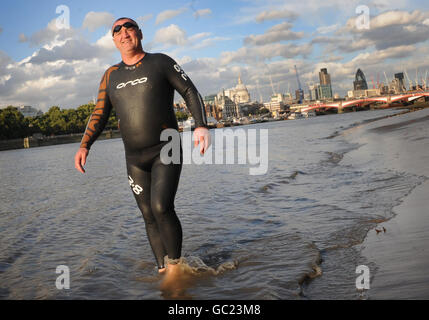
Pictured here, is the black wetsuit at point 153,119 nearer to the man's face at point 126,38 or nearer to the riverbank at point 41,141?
the man's face at point 126,38

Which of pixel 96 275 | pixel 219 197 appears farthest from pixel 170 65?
pixel 219 197

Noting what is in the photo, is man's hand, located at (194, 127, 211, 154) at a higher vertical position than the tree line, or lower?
lower

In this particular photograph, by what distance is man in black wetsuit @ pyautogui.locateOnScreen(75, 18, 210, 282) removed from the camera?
3996 millimetres

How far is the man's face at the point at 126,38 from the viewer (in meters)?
4.03

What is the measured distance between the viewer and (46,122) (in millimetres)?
133125

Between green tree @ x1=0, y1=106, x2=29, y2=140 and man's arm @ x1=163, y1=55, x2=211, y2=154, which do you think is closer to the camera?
man's arm @ x1=163, y1=55, x2=211, y2=154

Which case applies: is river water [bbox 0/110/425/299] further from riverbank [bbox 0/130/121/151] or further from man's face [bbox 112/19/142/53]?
riverbank [bbox 0/130/121/151]

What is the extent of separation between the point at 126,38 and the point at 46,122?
456 feet

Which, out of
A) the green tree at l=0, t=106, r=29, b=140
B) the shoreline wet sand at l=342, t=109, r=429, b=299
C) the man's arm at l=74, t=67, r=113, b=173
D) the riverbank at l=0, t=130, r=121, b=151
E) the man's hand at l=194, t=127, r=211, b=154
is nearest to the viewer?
the shoreline wet sand at l=342, t=109, r=429, b=299

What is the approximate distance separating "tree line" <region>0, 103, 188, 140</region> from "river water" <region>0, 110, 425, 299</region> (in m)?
113

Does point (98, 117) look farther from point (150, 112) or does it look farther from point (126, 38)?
point (126, 38)

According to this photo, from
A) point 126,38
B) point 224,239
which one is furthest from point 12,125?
point 126,38

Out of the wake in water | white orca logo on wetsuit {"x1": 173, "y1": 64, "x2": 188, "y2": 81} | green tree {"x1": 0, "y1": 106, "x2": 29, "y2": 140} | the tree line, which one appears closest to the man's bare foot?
the wake in water

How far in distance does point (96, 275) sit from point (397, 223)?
3.66 meters
